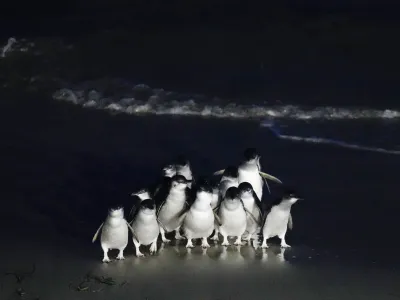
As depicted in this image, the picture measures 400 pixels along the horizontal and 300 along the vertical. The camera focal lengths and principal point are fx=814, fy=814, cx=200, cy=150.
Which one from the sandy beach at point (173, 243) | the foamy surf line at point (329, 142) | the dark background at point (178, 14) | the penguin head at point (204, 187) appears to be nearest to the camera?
the sandy beach at point (173, 243)

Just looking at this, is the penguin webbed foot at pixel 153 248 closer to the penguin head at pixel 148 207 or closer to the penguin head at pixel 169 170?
the penguin head at pixel 148 207

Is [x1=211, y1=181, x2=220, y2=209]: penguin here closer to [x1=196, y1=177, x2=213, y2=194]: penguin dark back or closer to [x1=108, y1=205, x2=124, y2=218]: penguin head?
[x1=196, y1=177, x2=213, y2=194]: penguin dark back

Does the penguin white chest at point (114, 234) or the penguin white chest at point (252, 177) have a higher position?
the penguin white chest at point (252, 177)

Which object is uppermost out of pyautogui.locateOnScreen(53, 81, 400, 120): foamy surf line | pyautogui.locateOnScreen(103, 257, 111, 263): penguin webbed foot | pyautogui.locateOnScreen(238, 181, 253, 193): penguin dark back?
pyautogui.locateOnScreen(238, 181, 253, 193): penguin dark back

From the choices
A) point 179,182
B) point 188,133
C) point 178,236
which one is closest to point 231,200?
point 179,182

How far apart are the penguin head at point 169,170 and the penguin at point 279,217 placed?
72 centimetres

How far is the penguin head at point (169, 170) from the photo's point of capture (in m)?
5.48

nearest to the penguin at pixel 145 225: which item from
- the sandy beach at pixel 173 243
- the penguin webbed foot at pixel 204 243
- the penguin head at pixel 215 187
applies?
the sandy beach at pixel 173 243

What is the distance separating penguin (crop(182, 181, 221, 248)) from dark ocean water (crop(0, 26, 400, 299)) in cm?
56

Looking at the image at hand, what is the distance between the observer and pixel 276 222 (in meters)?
Answer: 5.12

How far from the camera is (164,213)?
5195 mm

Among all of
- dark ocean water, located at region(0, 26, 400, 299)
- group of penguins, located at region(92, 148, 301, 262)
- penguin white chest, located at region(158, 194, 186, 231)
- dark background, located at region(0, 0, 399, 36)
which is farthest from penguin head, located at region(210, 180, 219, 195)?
dark background, located at region(0, 0, 399, 36)

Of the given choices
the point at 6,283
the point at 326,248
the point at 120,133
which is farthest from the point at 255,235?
the point at 120,133

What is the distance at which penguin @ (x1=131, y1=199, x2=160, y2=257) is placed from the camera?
194 inches
